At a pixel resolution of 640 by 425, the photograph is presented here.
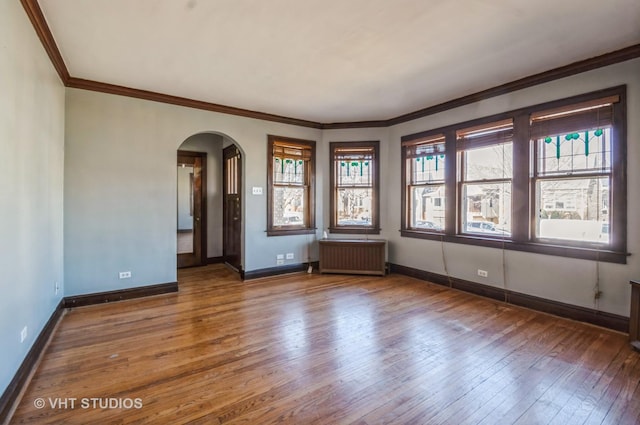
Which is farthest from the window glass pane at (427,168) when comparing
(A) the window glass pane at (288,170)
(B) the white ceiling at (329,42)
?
(A) the window glass pane at (288,170)

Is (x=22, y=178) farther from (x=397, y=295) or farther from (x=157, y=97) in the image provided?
(x=397, y=295)

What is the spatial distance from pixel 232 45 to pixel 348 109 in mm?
2414

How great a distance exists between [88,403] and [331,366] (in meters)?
1.66

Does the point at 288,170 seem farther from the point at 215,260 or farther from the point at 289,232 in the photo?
the point at 215,260

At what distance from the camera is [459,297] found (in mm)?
4285

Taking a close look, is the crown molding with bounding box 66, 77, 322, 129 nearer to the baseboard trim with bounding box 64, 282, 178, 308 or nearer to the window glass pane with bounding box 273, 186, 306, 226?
the window glass pane with bounding box 273, 186, 306, 226

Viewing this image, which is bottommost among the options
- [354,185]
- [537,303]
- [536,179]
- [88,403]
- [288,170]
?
[88,403]

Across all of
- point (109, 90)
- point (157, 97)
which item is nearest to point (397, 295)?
point (157, 97)

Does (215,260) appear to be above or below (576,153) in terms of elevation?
below

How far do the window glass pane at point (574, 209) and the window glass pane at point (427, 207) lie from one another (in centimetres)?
138

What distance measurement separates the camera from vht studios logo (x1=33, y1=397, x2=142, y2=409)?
2.01 metres

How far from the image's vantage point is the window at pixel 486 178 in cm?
409

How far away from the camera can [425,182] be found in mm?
5152

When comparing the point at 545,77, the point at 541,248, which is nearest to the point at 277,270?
the point at 541,248
